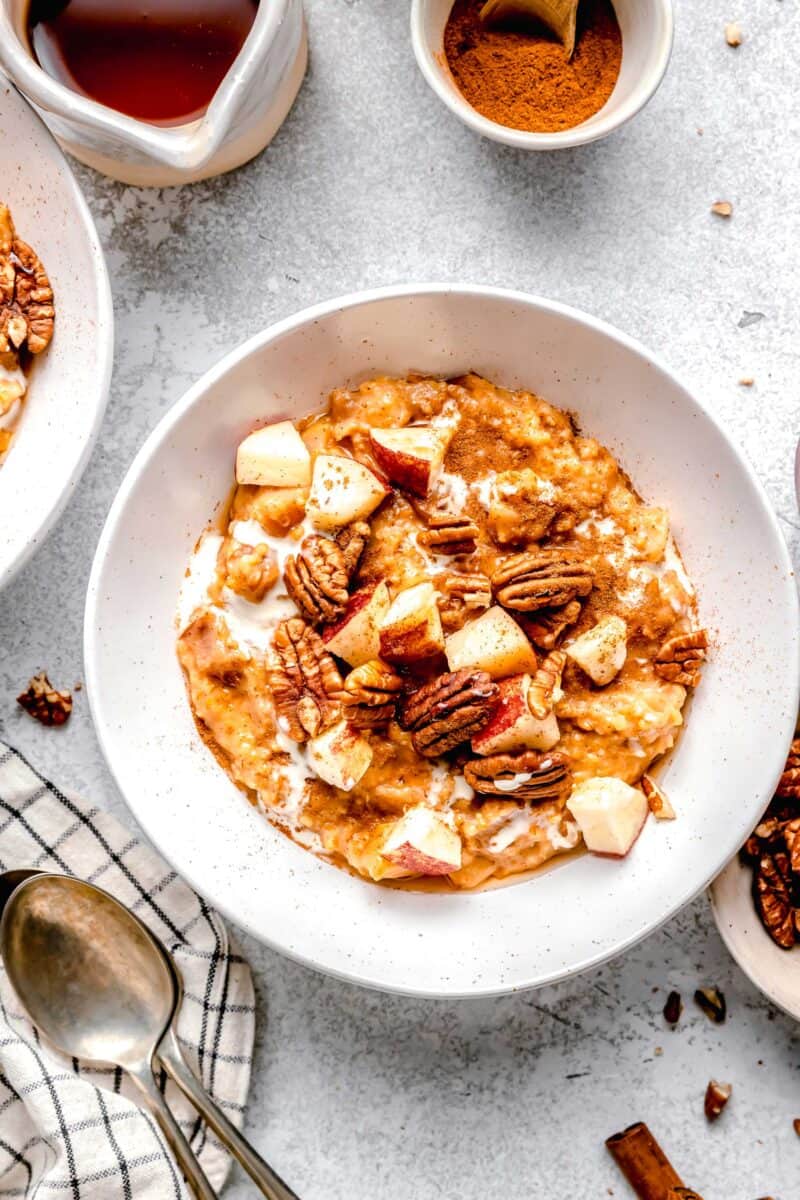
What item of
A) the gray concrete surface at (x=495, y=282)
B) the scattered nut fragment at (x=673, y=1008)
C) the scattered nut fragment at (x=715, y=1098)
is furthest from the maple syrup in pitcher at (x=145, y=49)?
the scattered nut fragment at (x=715, y=1098)

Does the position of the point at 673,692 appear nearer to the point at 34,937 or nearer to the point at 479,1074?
the point at 479,1074

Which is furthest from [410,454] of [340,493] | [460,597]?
[460,597]

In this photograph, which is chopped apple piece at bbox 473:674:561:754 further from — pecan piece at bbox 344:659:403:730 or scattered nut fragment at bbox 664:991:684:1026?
scattered nut fragment at bbox 664:991:684:1026

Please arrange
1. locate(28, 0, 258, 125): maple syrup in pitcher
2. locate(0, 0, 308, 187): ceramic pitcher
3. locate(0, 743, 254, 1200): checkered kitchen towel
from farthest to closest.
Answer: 1. locate(0, 743, 254, 1200): checkered kitchen towel
2. locate(28, 0, 258, 125): maple syrup in pitcher
3. locate(0, 0, 308, 187): ceramic pitcher

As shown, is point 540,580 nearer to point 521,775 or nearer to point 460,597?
point 460,597

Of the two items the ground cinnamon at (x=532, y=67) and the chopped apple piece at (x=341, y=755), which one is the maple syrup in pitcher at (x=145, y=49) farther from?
the chopped apple piece at (x=341, y=755)

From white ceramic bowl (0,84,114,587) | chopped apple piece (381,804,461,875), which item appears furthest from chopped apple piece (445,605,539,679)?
white ceramic bowl (0,84,114,587)

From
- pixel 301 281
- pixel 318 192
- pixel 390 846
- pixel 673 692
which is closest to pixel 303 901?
pixel 390 846
